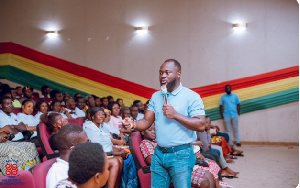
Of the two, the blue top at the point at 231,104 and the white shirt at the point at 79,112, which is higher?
the blue top at the point at 231,104

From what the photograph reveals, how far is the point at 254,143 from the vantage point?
898 cm

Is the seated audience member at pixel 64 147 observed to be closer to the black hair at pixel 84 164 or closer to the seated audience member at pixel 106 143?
the black hair at pixel 84 164

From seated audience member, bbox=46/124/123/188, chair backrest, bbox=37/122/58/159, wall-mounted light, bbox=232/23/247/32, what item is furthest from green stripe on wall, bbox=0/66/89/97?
seated audience member, bbox=46/124/123/188

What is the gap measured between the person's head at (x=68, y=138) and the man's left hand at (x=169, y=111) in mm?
705

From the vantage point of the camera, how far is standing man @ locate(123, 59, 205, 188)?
2.54 metres

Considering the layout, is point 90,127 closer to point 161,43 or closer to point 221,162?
point 221,162

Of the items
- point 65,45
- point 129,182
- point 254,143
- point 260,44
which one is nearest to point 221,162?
point 129,182

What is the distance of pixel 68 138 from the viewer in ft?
8.87

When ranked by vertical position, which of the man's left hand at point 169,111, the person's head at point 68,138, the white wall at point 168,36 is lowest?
the person's head at point 68,138

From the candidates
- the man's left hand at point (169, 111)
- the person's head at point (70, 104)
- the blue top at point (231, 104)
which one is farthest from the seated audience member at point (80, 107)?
the man's left hand at point (169, 111)

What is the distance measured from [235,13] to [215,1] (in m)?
0.59

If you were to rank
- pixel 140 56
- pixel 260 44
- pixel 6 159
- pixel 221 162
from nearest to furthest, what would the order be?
pixel 6 159
pixel 221 162
pixel 260 44
pixel 140 56

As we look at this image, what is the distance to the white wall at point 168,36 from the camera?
8.93m

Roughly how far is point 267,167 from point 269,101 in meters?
2.97
